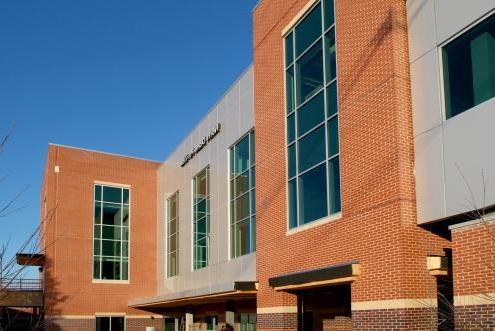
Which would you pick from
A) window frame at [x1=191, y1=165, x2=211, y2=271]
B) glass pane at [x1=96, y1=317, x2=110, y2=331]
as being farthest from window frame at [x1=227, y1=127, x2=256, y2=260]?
glass pane at [x1=96, y1=317, x2=110, y2=331]

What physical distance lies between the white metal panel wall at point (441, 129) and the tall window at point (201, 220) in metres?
17.8

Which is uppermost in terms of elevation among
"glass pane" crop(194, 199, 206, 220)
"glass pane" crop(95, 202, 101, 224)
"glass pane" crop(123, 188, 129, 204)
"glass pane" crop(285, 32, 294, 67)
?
"glass pane" crop(285, 32, 294, 67)

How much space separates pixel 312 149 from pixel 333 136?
1.29 m

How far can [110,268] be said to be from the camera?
136 ft

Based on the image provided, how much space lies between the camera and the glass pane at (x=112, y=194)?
42.4 m

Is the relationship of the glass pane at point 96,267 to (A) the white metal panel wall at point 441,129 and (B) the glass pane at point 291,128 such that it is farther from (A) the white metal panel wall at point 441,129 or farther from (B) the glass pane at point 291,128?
(A) the white metal panel wall at point 441,129

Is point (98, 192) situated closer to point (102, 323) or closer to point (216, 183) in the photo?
point (102, 323)

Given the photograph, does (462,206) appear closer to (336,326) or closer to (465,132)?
(465,132)

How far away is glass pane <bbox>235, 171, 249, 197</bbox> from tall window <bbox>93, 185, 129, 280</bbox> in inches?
641

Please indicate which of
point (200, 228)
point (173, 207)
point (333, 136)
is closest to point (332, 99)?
point (333, 136)

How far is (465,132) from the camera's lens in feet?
43.5

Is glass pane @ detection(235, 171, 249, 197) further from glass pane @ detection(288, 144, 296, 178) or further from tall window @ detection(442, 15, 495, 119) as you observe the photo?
tall window @ detection(442, 15, 495, 119)

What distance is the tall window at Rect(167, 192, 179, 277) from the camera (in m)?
Result: 38.0

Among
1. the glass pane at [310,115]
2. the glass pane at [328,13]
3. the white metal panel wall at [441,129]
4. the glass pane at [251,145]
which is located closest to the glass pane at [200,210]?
the glass pane at [251,145]
